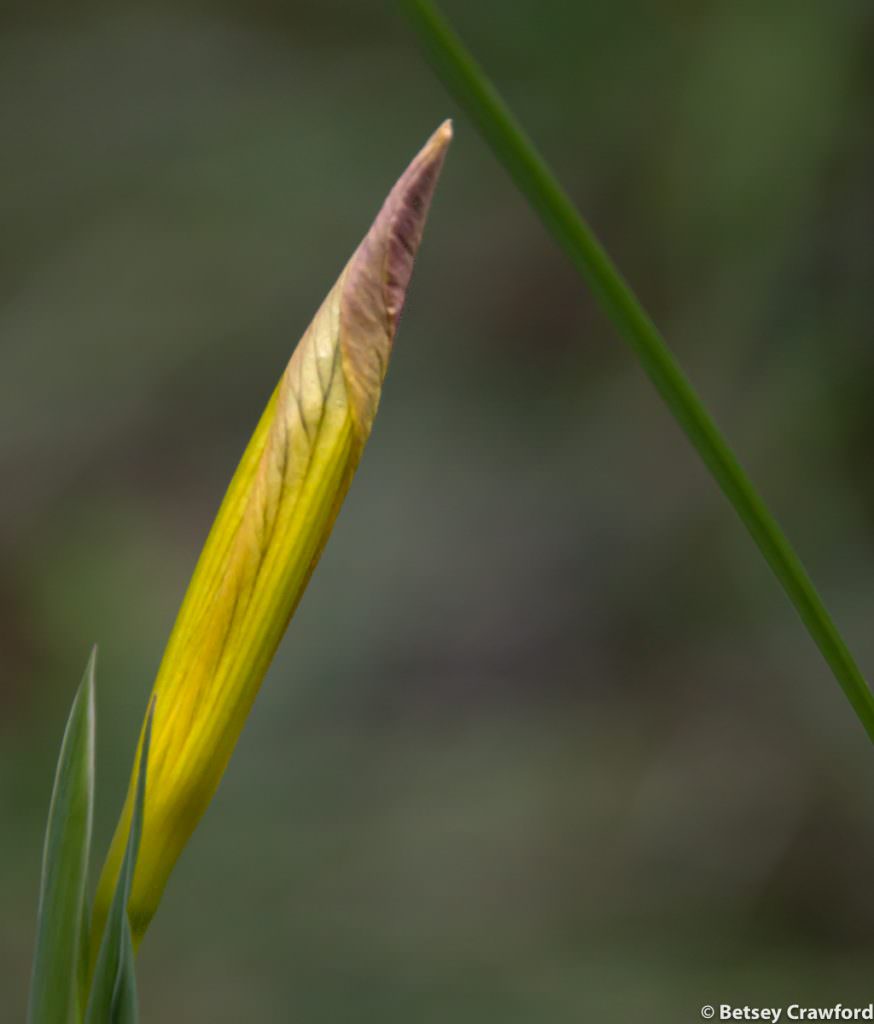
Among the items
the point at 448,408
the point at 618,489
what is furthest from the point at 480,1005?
the point at 448,408

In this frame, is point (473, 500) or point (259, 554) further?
point (473, 500)

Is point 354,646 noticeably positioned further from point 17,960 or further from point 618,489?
point 17,960

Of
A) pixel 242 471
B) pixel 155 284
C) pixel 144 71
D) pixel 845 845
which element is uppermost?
pixel 144 71

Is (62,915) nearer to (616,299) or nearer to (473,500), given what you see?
(616,299)

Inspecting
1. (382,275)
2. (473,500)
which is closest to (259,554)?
(382,275)

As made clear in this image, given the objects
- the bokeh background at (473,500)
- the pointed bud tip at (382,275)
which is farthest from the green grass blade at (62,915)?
the bokeh background at (473,500)

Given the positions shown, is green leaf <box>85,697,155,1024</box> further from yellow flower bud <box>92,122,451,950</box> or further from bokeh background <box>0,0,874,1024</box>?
bokeh background <box>0,0,874,1024</box>

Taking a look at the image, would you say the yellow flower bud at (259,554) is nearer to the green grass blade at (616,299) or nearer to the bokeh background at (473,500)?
the green grass blade at (616,299)
